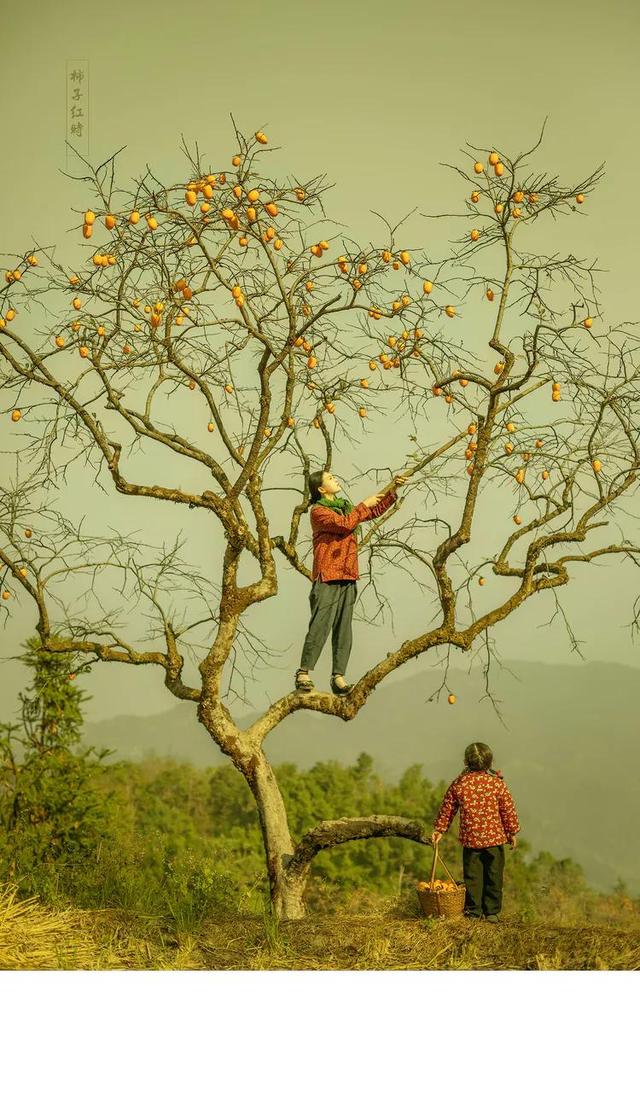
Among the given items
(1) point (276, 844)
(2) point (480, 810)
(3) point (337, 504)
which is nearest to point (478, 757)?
(2) point (480, 810)

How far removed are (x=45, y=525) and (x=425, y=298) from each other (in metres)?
2.08

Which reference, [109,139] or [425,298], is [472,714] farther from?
[109,139]

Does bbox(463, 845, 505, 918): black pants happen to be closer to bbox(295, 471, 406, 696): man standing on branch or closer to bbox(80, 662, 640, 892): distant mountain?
bbox(295, 471, 406, 696): man standing on branch

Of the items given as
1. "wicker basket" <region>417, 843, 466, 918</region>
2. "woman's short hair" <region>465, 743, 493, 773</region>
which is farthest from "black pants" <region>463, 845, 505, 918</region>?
"woman's short hair" <region>465, 743, 493, 773</region>

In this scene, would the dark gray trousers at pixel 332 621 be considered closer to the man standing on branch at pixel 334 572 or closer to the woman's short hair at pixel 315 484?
the man standing on branch at pixel 334 572

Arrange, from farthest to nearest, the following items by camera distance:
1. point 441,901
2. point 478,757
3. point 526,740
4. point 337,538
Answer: point 526,740
point 337,538
point 478,757
point 441,901

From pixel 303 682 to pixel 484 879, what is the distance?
1075mm

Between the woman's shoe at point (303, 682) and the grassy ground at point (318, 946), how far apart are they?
910mm

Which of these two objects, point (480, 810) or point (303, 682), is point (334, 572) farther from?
A: point (480, 810)

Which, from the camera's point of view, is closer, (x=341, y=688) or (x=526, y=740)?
(x=341, y=688)

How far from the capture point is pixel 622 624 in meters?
5.72

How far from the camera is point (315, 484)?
15.6ft

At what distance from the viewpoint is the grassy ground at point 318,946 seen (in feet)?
14.0
